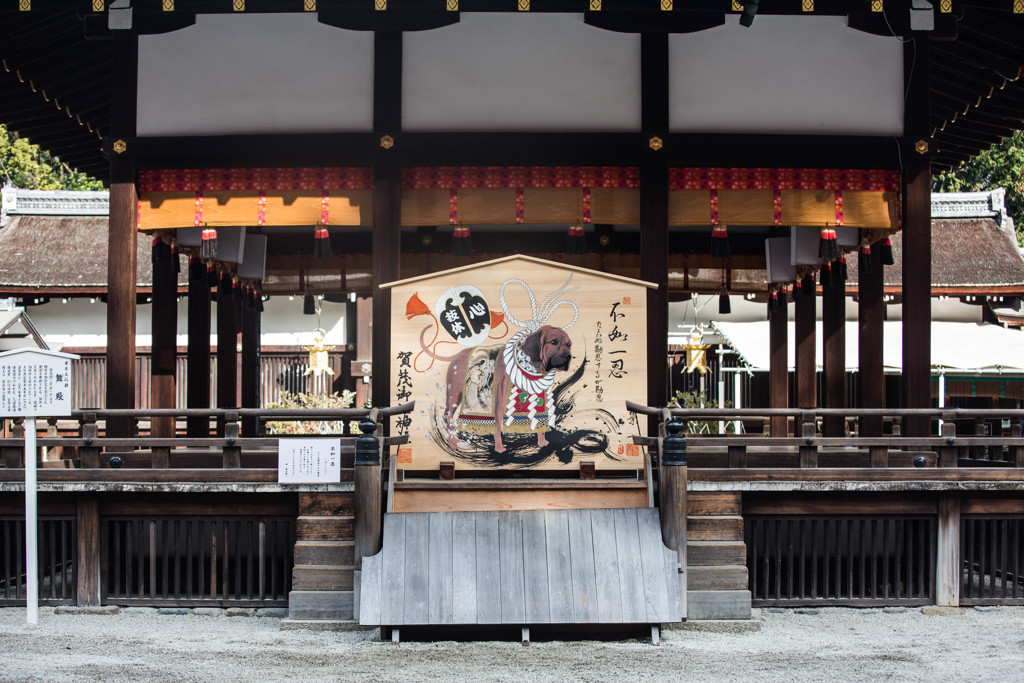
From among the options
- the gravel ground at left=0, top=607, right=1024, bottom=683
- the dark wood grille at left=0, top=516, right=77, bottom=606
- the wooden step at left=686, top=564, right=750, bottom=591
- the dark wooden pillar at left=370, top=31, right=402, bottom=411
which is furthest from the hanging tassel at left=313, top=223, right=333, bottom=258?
the wooden step at left=686, top=564, right=750, bottom=591

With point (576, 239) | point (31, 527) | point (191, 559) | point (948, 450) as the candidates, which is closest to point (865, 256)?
point (576, 239)

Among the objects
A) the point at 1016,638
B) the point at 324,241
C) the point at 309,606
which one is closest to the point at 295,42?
the point at 324,241

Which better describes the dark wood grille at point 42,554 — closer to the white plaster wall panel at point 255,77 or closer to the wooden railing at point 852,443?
the white plaster wall panel at point 255,77

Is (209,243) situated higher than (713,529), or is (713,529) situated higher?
(209,243)

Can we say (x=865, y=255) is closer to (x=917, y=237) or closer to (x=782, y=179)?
(x=917, y=237)

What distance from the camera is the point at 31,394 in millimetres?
8062

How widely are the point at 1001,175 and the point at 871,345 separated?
27.6 m

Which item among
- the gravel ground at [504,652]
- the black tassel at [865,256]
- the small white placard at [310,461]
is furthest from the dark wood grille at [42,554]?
the black tassel at [865,256]

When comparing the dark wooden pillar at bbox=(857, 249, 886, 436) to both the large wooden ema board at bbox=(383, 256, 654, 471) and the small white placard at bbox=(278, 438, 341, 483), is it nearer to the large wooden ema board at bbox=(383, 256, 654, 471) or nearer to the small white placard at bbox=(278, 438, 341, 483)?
the large wooden ema board at bbox=(383, 256, 654, 471)

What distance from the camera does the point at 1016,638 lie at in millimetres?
7617

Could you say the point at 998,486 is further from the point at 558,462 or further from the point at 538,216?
the point at 538,216

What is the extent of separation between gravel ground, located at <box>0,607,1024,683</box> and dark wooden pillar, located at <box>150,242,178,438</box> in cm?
424

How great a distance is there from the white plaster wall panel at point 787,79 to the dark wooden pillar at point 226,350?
24.3 ft

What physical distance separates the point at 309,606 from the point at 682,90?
20.7 ft
